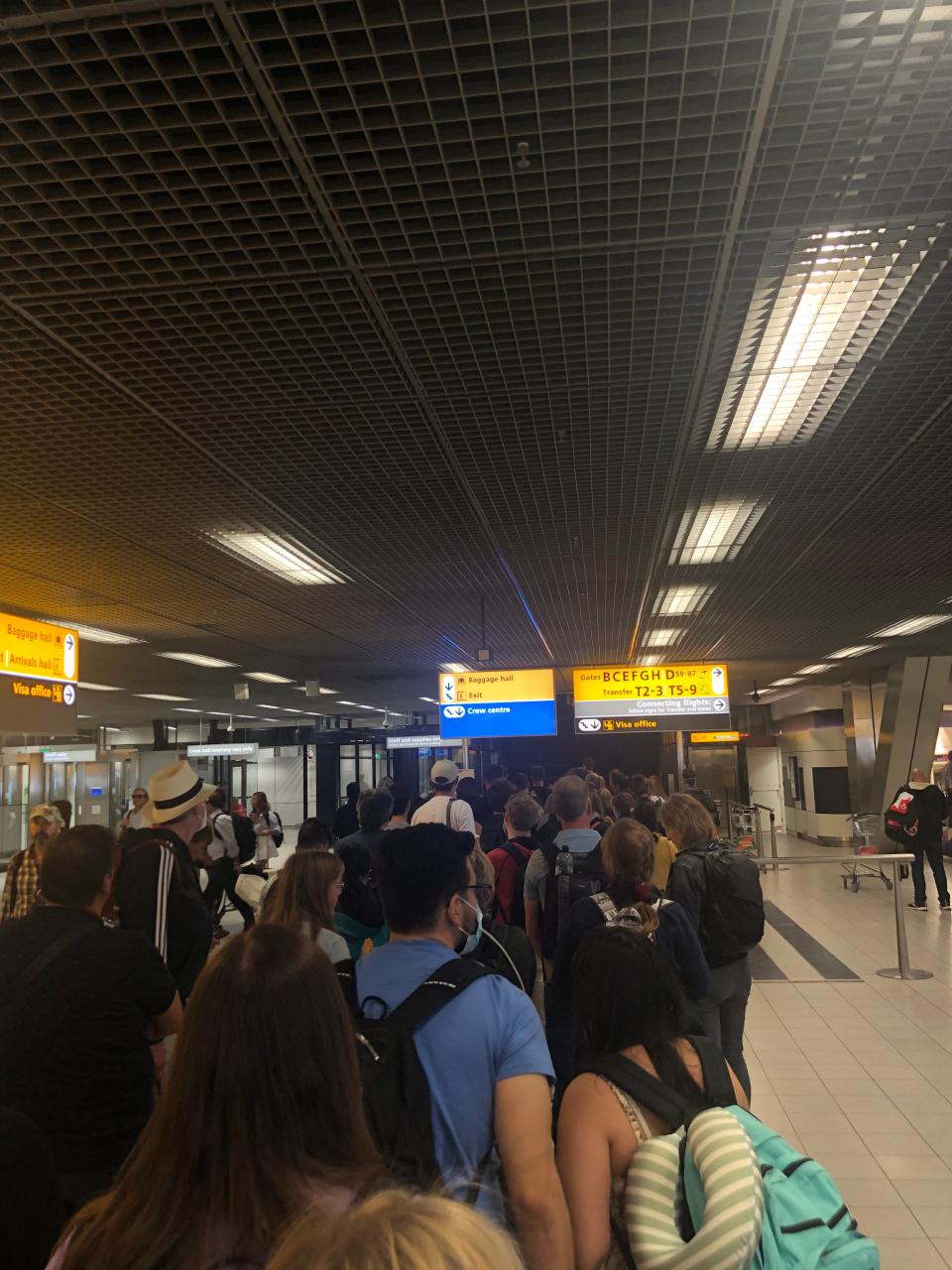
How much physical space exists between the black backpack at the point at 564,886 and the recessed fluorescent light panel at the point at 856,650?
11066 millimetres

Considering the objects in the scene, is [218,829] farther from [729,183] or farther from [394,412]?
[729,183]

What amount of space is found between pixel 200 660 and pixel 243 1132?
12.8 m

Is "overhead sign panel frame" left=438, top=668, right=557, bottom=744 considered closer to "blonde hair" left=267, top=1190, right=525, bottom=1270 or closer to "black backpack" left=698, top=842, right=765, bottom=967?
"black backpack" left=698, top=842, right=765, bottom=967

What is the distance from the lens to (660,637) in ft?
41.3

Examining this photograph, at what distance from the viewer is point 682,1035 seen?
2.02 metres

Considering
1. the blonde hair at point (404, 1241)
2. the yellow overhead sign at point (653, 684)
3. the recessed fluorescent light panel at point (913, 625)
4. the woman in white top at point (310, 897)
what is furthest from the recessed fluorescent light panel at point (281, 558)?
the recessed fluorescent light panel at point (913, 625)

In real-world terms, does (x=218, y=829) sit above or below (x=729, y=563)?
below

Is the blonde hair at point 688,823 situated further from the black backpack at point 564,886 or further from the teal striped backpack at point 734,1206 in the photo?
the teal striped backpack at point 734,1206

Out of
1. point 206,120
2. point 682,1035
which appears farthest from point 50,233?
point 682,1035

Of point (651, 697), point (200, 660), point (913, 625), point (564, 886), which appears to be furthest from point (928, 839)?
point (200, 660)

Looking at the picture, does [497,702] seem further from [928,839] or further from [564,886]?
[564,886]

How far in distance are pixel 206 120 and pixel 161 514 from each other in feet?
12.9

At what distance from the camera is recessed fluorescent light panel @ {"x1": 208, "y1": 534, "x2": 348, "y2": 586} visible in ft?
22.2

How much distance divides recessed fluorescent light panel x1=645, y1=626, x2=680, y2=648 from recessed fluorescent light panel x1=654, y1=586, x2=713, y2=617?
3.97 ft
